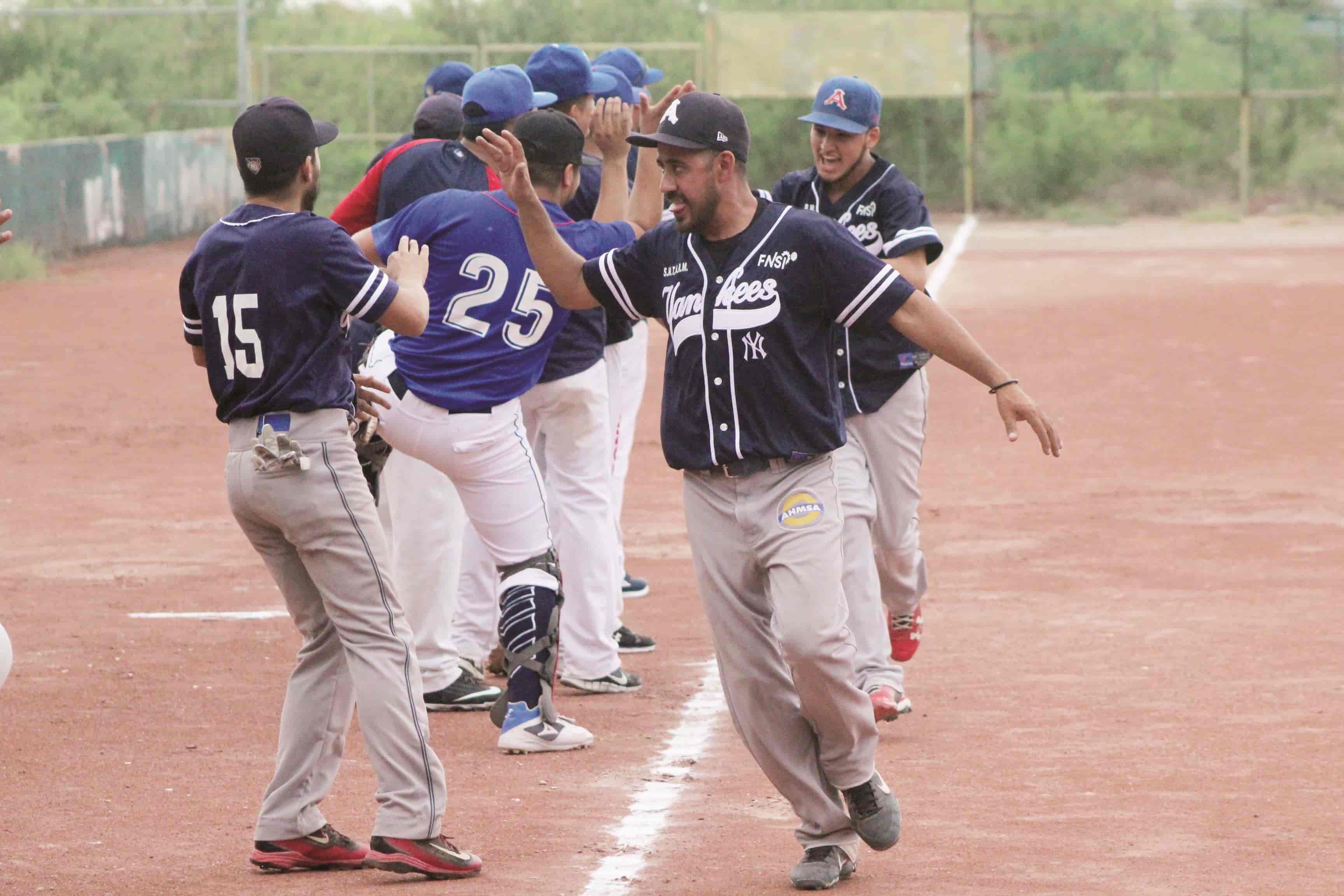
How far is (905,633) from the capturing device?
278 inches

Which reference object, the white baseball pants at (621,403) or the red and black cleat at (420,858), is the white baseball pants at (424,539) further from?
the red and black cleat at (420,858)

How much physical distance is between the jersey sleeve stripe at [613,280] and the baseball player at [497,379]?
893 mm

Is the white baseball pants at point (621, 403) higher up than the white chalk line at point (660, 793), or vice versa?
the white baseball pants at point (621, 403)

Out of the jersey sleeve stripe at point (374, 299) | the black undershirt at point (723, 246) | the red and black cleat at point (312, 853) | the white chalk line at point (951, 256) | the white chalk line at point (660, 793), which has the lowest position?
the white chalk line at point (951, 256)

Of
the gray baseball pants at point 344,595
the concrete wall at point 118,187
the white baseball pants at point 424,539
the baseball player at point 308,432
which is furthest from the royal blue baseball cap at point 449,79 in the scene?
the concrete wall at point 118,187

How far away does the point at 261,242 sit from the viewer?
16.2 ft

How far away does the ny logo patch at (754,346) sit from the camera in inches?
199

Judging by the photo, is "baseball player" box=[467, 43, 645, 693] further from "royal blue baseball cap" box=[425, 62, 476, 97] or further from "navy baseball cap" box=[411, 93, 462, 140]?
"royal blue baseball cap" box=[425, 62, 476, 97]

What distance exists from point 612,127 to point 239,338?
1.67 meters

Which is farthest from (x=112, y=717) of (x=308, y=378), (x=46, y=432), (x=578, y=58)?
(x=46, y=432)

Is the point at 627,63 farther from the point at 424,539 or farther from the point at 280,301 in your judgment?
the point at 280,301

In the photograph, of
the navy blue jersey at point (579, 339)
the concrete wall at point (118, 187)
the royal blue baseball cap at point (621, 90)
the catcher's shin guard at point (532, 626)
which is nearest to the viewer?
the catcher's shin guard at point (532, 626)

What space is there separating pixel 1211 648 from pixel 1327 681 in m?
0.66

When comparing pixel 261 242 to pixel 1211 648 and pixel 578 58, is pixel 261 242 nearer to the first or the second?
pixel 578 58
